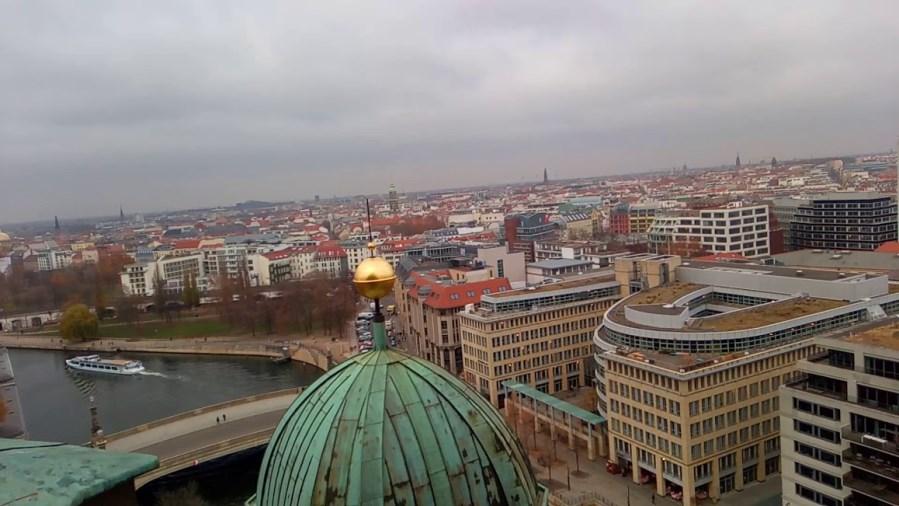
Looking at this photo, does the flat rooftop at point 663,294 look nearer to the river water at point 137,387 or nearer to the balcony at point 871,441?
the balcony at point 871,441

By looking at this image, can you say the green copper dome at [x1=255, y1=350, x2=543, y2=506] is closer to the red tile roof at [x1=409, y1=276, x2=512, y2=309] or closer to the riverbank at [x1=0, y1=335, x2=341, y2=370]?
the red tile roof at [x1=409, y1=276, x2=512, y2=309]

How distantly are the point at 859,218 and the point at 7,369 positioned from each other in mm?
50438

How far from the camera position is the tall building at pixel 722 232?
44.7m

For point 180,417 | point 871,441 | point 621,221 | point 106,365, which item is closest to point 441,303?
point 180,417

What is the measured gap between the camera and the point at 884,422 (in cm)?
1355

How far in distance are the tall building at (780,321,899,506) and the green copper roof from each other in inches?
496

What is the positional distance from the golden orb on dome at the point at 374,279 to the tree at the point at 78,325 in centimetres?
4557

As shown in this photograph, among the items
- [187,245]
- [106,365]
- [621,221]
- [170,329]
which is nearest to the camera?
[106,365]

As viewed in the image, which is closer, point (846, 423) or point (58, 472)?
point (58, 472)

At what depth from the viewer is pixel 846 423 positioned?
1422cm

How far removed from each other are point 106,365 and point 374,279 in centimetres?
3710

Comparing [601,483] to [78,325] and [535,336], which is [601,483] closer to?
[535,336]

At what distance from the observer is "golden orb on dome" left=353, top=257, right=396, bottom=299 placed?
5059 millimetres

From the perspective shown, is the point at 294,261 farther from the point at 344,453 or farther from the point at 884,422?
the point at 344,453
